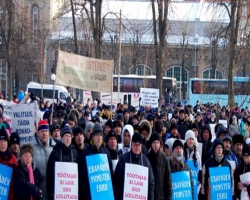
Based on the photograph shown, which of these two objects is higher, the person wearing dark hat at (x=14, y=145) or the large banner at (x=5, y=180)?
the person wearing dark hat at (x=14, y=145)

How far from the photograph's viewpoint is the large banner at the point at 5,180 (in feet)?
27.3

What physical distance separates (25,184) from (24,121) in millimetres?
3853

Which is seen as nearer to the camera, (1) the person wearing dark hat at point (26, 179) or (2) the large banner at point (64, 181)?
(1) the person wearing dark hat at point (26, 179)

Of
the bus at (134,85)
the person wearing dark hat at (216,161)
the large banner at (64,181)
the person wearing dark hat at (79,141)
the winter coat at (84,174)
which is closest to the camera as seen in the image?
the large banner at (64,181)

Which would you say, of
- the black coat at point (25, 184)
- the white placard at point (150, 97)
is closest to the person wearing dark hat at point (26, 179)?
the black coat at point (25, 184)

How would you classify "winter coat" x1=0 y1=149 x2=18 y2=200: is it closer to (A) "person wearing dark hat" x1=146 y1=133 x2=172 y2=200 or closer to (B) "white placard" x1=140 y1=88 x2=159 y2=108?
(A) "person wearing dark hat" x1=146 y1=133 x2=172 y2=200

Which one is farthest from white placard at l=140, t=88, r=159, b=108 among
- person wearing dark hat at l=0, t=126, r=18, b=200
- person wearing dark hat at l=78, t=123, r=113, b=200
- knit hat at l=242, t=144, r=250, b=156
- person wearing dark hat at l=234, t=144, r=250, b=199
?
person wearing dark hat at l=0, t=126, r=18, b=200

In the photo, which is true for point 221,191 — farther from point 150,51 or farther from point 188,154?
point 150,51

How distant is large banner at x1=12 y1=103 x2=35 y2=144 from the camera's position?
1169 centimetres

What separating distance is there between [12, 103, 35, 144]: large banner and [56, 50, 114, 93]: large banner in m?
2.31

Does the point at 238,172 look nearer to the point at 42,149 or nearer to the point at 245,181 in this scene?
the point at 245,181

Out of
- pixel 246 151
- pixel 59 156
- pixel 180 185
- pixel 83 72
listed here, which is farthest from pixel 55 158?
pixel 83 72

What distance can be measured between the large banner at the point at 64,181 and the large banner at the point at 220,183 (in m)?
→ 2.26

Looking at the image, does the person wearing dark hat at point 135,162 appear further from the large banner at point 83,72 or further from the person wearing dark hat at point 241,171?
the large banner at point 83,72
